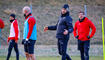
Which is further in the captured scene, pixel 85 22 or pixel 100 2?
pixel 100 2

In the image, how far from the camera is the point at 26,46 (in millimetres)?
8984

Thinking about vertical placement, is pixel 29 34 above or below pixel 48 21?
above

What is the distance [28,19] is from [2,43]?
22.3 feet

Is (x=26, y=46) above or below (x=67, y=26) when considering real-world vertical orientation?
→ below

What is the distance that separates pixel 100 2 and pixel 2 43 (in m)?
9.22

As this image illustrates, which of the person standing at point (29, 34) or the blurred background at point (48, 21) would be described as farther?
the blurred background at point (48, 21)

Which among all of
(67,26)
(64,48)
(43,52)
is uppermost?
(67,26)

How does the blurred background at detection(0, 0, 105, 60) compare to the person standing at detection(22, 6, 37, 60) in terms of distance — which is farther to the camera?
the blurred background at detection(0, 0, 105, 60)

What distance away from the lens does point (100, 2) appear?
22.1 metres

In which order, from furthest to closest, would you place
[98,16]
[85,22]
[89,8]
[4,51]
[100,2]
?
1. [100,2]
2. [98,16]
3. [89,8]
4. [4,51]
5. [85,22]

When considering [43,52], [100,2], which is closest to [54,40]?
[43,52]

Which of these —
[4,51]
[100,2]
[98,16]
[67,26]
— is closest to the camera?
[67,26]

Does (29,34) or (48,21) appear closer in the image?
(29,34)

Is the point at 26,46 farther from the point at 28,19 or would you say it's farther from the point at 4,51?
the point at 4,51
